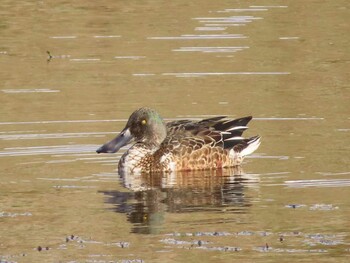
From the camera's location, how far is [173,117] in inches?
729

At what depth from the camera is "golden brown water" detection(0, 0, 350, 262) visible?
11.8 m

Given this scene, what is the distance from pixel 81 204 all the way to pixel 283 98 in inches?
272

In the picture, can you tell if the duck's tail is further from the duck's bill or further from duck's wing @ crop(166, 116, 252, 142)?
the duck's bill

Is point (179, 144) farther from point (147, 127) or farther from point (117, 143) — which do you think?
point (117, 143)

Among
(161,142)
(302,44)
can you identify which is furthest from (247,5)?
(161,142)

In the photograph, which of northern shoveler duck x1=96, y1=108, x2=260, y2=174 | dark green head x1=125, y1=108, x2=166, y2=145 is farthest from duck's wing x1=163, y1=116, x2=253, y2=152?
dark green head x1=125, y1=108, x2=166, y2=145

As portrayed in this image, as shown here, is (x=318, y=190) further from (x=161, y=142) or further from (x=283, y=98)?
(x=283, y=98)

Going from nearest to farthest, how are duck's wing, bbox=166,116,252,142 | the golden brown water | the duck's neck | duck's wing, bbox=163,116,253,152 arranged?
the golden brown water < the duck's neck < duck's wing, bbox=163,116,253,152 < duck's wing, bbox=166,116,252,142

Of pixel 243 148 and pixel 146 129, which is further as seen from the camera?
pixel 146 129

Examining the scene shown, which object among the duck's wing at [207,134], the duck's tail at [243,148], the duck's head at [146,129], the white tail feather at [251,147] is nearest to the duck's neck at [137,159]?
the duck's head at [146,129]

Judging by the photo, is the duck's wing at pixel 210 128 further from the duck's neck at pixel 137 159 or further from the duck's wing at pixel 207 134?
the duck's neck at pixel 137 159

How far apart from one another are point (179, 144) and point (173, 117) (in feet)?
8.03

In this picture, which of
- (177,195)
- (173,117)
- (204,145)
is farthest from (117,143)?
(173,117)

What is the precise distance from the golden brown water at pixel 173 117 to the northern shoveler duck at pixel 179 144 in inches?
9.6
